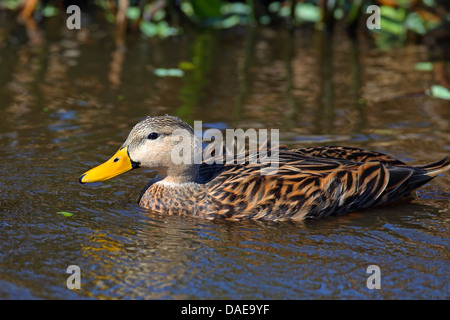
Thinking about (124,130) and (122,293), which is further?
(124,130)

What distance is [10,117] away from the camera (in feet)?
30.9

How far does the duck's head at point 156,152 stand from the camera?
677cm

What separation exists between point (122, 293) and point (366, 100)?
6.42 meters

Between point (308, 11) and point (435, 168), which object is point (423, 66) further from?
point (435, 168)

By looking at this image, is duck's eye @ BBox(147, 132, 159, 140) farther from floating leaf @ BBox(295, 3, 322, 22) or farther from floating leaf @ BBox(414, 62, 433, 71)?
floating leaf @ BBox(295, 3, 322, 22)

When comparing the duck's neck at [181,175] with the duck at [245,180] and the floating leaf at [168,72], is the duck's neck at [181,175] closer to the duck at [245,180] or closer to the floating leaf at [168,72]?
the duck at [245,180]

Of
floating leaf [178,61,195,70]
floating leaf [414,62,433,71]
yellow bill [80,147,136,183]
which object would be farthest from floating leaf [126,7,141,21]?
yellow bill [80,147,136,183]

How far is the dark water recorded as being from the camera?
5.50 metres

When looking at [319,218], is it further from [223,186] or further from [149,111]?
[149,111]

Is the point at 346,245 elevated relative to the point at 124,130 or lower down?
lower down

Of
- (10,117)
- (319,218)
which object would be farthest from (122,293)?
(10,117)

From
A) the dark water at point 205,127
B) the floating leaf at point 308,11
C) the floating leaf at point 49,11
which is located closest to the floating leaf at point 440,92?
the dark water at point 205,127

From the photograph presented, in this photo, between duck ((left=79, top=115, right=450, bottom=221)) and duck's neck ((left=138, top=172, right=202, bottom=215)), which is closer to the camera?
duck ((left=79, top=115, right=450, bottom=221))

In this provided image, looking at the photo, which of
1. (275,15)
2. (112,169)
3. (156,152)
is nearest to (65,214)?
(112,169)
